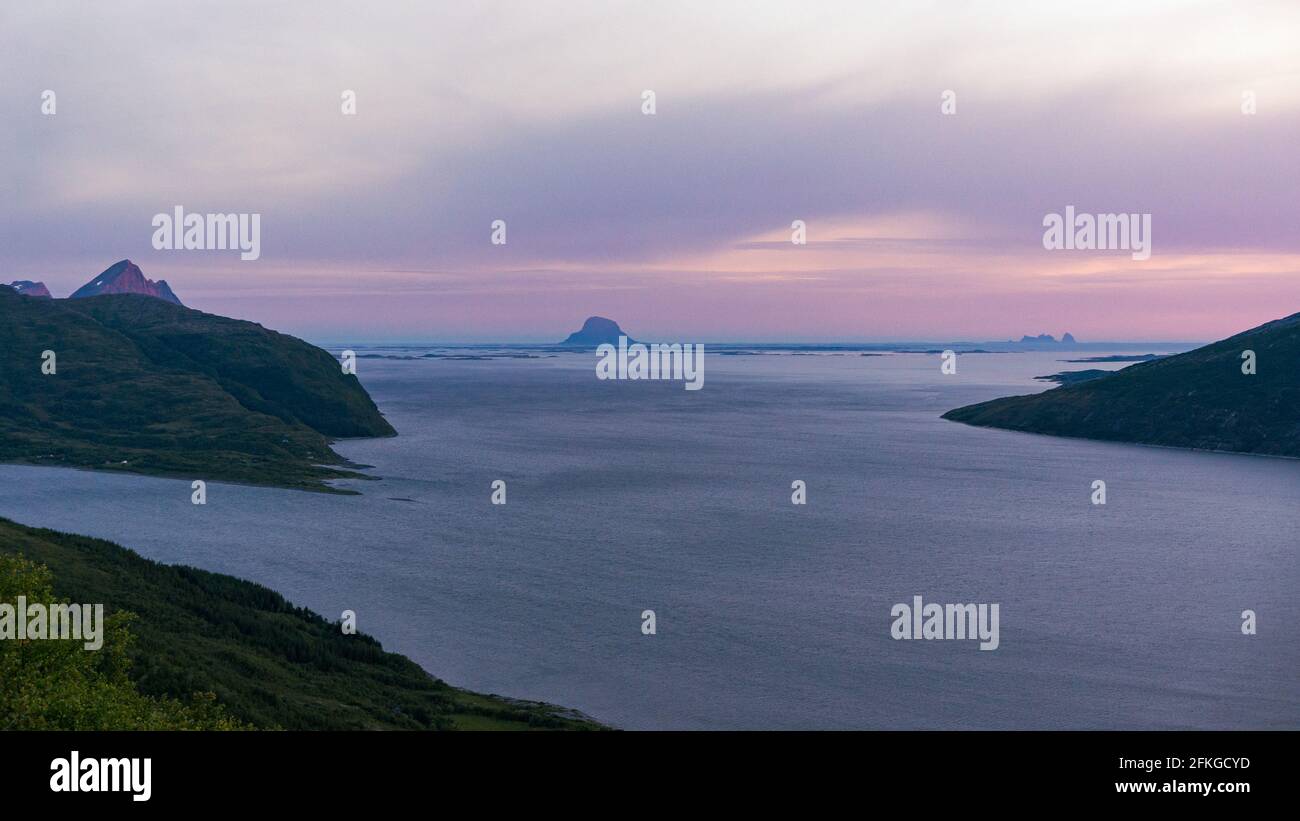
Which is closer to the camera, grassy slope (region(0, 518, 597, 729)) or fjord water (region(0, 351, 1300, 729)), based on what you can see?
grassy slope (region(0, 518, 597, 729))

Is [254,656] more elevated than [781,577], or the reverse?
[254,656]

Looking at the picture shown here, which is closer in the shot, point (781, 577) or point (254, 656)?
point (254, 656)

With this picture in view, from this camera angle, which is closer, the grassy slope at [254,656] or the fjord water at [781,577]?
the grassy slope at [254,656]

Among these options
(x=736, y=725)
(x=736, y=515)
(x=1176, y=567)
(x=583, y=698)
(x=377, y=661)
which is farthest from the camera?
(x=736, y=515)

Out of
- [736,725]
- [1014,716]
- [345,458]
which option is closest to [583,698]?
[736,725]
